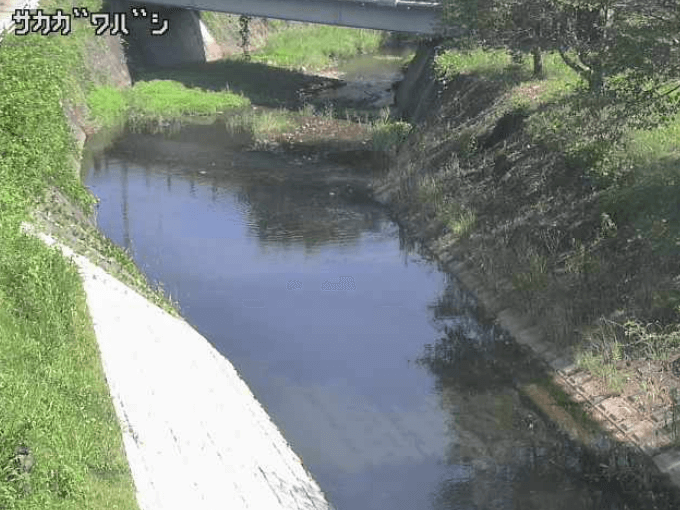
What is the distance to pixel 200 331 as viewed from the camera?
98.6 ft

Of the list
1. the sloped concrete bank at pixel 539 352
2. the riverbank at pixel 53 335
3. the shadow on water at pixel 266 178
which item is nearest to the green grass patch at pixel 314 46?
the shadow on water at pixel 266 178

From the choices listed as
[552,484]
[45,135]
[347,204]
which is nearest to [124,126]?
[347,204]

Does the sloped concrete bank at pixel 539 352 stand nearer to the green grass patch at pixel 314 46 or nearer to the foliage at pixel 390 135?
the foliage at pixel 390 135

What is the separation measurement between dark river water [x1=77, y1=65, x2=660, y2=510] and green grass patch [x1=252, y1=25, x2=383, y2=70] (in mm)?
22137

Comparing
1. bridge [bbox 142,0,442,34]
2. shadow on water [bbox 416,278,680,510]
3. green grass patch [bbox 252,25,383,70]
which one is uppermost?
bridge [bbox 142,0,442,34]

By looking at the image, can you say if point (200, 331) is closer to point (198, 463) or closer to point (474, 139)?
point (198, 463)

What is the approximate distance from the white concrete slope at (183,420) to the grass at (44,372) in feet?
2.25

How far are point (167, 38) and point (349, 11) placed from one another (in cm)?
1730

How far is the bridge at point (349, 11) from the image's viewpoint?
54.8 m

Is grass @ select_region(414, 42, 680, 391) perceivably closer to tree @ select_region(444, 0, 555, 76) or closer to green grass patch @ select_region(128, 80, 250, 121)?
tree @ select_region(444, 0, 555, 76)

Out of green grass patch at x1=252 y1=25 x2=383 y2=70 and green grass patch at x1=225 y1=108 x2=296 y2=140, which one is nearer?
green grass patch at x1=225 y1=108 x2=296 y2=140

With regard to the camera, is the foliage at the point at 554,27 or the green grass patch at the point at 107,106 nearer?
the foliage at the point at 554,27

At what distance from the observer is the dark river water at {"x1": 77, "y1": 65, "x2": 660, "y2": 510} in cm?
2311

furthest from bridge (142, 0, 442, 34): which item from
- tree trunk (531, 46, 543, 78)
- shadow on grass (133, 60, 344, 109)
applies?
tree trunk (531, 46, 543, 78)
